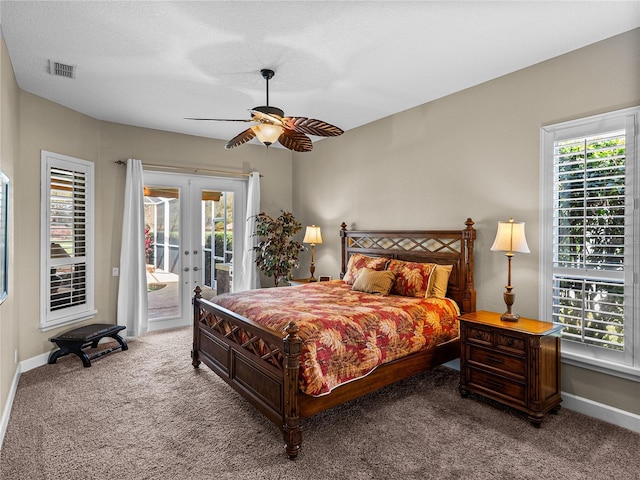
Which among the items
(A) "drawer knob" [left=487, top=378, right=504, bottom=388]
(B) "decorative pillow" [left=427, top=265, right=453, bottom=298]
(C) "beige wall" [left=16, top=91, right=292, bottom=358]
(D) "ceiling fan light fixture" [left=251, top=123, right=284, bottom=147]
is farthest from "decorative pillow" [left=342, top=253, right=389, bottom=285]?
(C) "beige wall" [left=16, top=91, right=292, bottom=358]

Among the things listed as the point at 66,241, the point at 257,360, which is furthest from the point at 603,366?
the point at 66,241

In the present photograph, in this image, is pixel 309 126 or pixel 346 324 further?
pixel 309 126

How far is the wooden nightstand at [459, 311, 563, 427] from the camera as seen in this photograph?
2.81 metres

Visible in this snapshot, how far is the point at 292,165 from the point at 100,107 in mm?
3184

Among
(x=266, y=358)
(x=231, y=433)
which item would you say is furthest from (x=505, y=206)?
(x=231, y=433)

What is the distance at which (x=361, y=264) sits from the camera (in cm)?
470

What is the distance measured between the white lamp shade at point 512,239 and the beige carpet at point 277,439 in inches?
53.6

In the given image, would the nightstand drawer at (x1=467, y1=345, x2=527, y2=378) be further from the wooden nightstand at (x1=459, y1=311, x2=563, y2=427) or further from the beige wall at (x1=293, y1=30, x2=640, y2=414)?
the beige wall at (x1=293, y1=30, x2=640, y2=414)

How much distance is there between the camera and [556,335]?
3.00 meters

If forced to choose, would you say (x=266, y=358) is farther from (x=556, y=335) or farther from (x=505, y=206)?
(x=505, y=206)

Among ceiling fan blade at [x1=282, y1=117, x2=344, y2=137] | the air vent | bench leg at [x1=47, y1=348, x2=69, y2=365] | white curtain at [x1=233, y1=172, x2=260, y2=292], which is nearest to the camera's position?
ceiling fan blade at [x1=282, y1=117, x2=344, y2=137]

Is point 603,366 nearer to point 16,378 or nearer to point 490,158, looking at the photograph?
point 490,158

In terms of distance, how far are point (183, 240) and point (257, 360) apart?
345 cm

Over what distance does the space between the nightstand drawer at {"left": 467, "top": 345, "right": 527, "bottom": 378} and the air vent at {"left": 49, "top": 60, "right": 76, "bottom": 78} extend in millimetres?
4473
